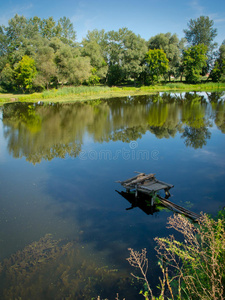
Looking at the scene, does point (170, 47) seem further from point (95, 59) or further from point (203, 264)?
point (203, 264)

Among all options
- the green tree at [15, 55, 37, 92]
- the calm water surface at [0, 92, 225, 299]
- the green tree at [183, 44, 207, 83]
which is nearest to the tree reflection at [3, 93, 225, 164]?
the calm water surface at [0, 92, 225, 299]

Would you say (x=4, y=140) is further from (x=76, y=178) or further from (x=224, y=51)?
(x=224, y=51)

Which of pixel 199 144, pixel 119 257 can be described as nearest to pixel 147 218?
pixel 119 257

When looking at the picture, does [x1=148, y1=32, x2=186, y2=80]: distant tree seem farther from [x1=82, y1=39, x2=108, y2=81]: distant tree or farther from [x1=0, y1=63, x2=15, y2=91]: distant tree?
[x1=0, y1=63, x2=15, y2=91]: distant tree

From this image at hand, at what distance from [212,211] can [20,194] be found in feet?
29.4

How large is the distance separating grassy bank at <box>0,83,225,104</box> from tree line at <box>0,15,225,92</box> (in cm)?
331

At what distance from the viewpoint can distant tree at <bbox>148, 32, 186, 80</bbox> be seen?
68500 millimetres

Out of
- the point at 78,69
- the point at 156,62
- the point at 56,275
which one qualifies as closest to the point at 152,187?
the point at 56,275

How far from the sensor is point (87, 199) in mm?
11328

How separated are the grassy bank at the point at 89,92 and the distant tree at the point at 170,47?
758cm

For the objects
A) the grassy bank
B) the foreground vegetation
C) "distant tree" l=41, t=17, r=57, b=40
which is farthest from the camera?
"distant tree" l=41, t=17, r=57, b=40

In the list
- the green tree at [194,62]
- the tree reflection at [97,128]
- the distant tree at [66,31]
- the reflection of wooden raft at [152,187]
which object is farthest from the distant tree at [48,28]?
the reflection of wooden raft at [152,187]

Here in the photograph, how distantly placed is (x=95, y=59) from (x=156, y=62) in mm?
16486

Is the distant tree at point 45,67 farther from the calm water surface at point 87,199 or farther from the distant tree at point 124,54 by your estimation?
the calm water surface at point 87,199
